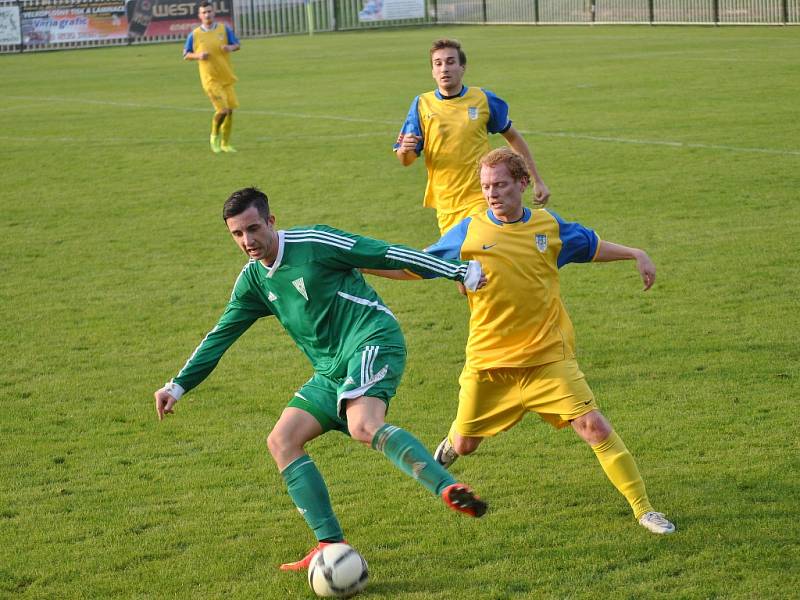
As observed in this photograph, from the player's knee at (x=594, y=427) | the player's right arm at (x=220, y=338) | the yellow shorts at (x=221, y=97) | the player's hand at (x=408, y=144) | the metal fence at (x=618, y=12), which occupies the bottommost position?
the player's knee at (x=594, y=427)

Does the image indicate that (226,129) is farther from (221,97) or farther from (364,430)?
(364,430)

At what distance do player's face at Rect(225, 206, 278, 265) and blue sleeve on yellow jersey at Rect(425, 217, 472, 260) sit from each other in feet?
3.14

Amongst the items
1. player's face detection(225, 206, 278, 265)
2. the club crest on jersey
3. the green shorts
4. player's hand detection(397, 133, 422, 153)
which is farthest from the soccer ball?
player's hand detection(397, 133, 422, 153)

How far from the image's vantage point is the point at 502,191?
5684 mm

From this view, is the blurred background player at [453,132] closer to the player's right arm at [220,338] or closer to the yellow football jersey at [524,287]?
the yellow football jersey at [524,287]

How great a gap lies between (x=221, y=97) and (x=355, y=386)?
49.2 ft

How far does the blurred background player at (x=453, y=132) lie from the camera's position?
8703 mm

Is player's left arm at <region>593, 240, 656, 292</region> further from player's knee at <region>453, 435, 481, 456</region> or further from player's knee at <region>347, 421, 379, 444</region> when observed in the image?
player's knee at <region>347, 421, 379, 444</region>

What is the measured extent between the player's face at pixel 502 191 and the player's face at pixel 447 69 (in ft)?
10.2

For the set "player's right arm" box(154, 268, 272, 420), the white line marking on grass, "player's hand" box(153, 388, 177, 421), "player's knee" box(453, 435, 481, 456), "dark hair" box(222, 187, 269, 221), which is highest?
"dark hair" box(222, 187, 269, 221)

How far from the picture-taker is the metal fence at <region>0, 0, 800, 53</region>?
41.8 metres

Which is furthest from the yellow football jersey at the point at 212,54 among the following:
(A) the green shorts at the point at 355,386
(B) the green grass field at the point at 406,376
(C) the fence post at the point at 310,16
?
(C) the fence post at the point at 310,16

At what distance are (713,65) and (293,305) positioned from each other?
23836 millimetres

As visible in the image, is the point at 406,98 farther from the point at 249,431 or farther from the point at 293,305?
the point at 293,305
